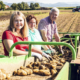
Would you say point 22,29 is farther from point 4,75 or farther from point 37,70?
point 4,75

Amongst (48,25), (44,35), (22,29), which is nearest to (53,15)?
(48,25)

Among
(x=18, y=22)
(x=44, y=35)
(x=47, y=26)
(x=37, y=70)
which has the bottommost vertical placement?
(x=37, y=70)

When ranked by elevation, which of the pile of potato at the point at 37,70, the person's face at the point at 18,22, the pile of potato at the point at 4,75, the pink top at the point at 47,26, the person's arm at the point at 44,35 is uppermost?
the person's face at the point at 18,22

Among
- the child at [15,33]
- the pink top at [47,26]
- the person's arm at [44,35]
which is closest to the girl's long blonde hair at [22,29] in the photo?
the child at [15,33]

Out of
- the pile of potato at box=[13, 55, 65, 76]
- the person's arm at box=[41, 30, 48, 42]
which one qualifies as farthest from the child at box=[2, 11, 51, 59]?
the person's arm at box=[41, 30, 48, 42]

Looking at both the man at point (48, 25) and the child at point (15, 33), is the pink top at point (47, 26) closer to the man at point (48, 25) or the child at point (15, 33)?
the man at point (48, 25)

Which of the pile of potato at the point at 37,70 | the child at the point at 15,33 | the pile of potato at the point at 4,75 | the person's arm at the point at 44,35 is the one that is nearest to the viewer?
the pile of potato at the point at 4,75

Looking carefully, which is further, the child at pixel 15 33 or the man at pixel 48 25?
the man at pixel 48 25

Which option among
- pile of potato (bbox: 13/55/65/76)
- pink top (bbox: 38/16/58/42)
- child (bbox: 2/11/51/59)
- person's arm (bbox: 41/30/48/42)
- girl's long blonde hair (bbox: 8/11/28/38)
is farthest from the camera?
pink top (bbox: 38/16/58/42)

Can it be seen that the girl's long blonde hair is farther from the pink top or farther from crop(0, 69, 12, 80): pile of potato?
the pink top

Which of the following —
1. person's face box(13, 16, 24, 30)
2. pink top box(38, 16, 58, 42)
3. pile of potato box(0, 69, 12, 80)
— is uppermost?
person's face box(13, 16, 24, 30)

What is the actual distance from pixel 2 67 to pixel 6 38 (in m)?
0.60

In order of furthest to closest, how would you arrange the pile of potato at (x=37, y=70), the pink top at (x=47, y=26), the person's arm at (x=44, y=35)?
1. the pink top at (x=47, y=26)
2. the person's arm at (x=44, y=35)
3. the pile of potato at (x=37, y=70)

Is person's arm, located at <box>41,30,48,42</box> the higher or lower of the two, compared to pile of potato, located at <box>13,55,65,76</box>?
higher
